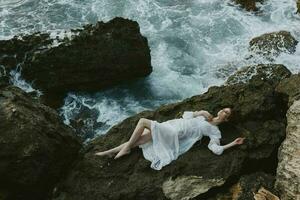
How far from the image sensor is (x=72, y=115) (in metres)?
14.0

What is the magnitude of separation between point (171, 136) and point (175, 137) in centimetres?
9

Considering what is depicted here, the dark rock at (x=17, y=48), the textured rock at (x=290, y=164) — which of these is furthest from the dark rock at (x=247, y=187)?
the dark rock at (x=17, y=48)

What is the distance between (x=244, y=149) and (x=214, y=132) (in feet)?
2.43

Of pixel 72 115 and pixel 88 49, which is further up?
pixel 88 49

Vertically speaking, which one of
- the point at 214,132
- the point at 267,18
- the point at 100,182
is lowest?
the point at 267,18

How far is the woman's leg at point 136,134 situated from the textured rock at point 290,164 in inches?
109

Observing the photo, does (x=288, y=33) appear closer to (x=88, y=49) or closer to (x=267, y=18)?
(x=267, y=18)

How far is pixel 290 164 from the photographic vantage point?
350 inches

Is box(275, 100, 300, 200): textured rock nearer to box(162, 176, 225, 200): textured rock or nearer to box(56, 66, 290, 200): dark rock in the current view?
box(56, 66, 290, 200): dark rock

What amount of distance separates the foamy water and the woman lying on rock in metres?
3.27

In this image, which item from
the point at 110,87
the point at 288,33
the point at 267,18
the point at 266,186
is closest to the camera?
the point at 266,186

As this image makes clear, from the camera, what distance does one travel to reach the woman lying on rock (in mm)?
10164

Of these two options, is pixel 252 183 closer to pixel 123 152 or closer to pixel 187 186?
pixel 187 186

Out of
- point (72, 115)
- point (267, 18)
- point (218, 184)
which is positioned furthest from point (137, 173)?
point (267, 18)
